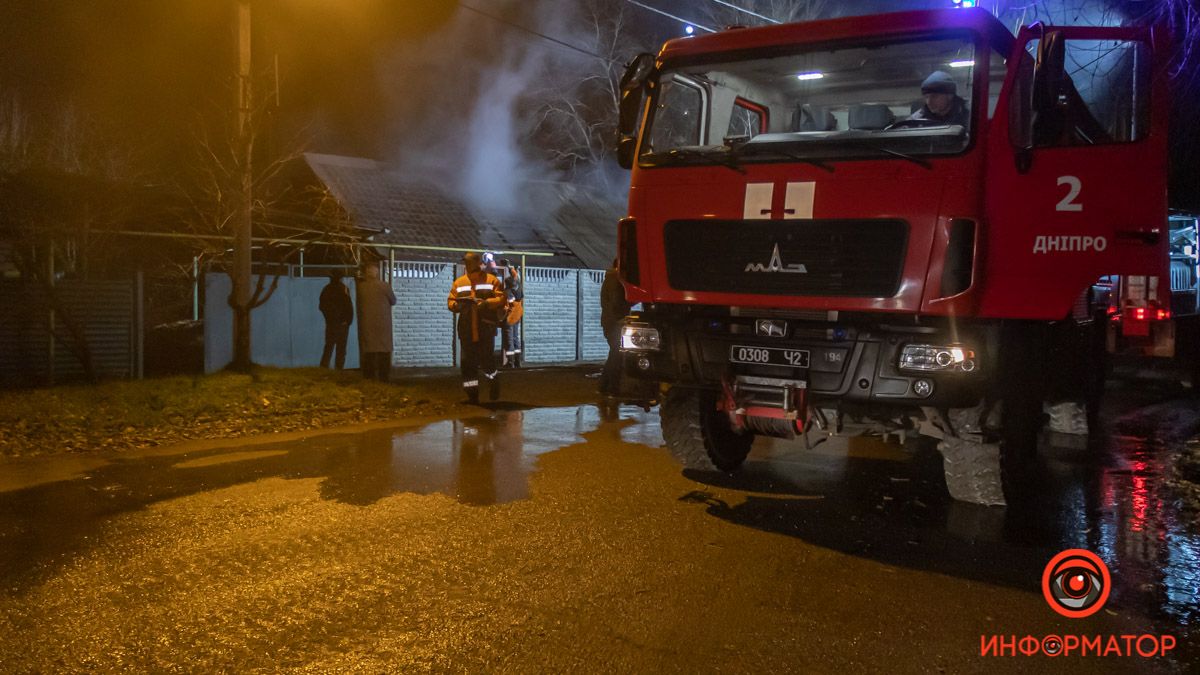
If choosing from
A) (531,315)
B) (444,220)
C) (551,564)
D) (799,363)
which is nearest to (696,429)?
(799,363)

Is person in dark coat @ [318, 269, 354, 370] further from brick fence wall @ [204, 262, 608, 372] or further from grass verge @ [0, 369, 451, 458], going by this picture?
grass verge @ [0, 369, 451, 458]

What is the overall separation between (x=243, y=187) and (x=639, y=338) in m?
6.43

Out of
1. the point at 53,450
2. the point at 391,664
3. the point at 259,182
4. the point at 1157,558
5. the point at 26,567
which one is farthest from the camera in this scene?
the point at 259,182

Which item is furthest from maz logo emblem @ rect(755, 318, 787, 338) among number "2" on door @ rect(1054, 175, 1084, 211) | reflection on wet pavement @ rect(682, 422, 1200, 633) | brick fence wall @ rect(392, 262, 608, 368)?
brick fence wall @ rect(392, 262, 608, 368)

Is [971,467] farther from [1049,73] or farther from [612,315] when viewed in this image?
[612,315]

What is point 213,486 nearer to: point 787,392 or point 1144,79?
point 787,392

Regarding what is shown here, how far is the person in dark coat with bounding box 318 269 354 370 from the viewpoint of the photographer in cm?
1308

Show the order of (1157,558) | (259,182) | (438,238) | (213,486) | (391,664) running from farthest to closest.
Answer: (438,238) → (259,182) → (213,486) → (1157,558) → (391,664)

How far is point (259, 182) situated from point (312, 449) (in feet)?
15.1

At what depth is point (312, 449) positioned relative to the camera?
806cm

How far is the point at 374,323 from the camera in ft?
38.4

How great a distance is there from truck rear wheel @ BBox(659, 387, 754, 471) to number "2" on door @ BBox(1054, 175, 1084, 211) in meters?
2.55

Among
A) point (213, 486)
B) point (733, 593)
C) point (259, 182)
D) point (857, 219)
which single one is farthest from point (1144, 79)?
point (259, 182)

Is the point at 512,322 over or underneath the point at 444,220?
underneath
